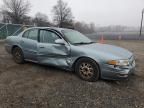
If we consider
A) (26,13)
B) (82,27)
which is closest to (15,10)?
(26,13)

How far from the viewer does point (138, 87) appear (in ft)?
15.2

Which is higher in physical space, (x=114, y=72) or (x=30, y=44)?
(x=30, y=44)

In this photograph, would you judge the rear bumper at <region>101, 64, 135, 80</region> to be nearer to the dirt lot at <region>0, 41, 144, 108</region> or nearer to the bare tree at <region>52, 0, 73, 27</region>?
the dirt lot at <region>0, 41, 144, 108</region>

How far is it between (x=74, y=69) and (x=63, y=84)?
67 centimetres

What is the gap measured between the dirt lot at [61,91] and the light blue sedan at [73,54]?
31cm

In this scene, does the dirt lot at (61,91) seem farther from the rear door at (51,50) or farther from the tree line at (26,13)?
the tree line at (26,13)

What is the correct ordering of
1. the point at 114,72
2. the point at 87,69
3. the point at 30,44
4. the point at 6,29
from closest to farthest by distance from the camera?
the point at 114,72 → the point at 87,69 → the point at 30,44 → the point at 6,29

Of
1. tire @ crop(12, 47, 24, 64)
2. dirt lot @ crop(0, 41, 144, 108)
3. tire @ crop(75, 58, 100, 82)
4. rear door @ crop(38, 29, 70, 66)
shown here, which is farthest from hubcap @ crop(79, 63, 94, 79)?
tire @ crop(12, 47, 24, 64)

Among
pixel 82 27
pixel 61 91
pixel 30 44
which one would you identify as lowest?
pixel 61 91

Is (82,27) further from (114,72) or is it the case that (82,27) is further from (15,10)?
(114,72)

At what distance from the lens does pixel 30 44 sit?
5910 mm

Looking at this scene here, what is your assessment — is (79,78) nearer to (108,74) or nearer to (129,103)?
(108,74)

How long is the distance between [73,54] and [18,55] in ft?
7.67

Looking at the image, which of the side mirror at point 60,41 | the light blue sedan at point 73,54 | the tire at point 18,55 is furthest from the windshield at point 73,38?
the tire at point 18,55
